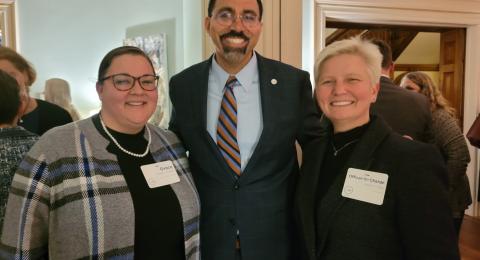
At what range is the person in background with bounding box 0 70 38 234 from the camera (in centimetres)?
139

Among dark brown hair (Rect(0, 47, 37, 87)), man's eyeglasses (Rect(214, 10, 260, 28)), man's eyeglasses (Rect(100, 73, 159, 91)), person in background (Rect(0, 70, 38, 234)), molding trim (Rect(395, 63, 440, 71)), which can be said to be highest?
molding trim (Rect(395, 63, 440, 71))

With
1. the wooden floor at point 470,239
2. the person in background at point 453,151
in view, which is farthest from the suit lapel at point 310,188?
the wooden floor at point 470,239

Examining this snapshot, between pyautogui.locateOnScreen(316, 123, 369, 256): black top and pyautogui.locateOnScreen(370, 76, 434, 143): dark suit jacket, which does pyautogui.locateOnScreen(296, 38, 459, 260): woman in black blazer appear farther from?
pyautogui.locateOnScreen(370, 76, 434, 143): dark suit jacket

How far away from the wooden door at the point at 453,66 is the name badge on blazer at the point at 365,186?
165 inches

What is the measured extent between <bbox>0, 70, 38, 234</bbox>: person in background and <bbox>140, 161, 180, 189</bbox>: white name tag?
44 centimetres

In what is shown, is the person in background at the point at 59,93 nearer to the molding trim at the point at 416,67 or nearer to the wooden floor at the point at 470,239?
the wooden floor at the point at 470,239

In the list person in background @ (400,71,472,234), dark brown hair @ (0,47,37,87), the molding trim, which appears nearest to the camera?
dark brown hair @ (0,47,37,87)

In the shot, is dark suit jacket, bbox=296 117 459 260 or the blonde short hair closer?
dark suit jacket, bbox=296 117 459 260

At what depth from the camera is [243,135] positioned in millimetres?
1664

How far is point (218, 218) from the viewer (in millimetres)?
1621

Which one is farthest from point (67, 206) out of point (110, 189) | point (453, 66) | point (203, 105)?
point (453, 66)

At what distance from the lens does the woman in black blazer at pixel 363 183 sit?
116cm

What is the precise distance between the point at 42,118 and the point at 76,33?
9.61 feet

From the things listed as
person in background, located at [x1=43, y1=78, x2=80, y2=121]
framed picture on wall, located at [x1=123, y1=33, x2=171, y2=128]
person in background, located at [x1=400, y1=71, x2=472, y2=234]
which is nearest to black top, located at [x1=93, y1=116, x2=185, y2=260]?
person in background, located at [x1=400, y1=71, x2=472, y2=234]
